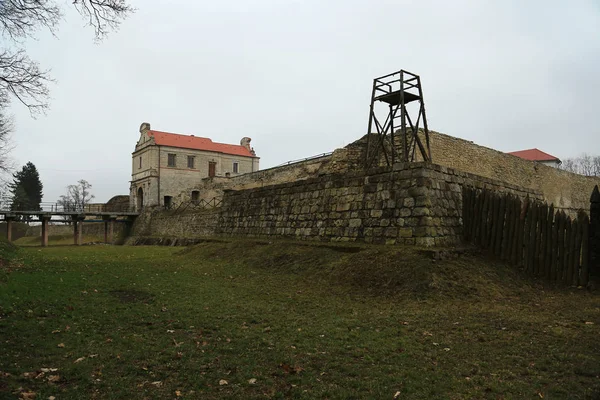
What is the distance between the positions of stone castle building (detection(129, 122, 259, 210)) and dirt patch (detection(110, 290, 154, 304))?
114 ft

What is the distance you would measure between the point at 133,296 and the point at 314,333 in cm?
451

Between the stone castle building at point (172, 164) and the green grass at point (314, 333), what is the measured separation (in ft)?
114

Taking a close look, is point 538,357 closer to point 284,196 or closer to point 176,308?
point 176,308

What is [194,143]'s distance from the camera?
47.8 meters

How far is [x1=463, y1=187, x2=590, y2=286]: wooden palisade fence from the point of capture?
8.56m

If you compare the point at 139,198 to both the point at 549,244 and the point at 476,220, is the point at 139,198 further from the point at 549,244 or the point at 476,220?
the point at 549,244

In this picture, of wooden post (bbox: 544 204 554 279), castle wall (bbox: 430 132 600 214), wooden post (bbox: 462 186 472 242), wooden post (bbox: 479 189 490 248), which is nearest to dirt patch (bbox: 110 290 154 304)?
wooden post (bbox: 462 186 472 242)

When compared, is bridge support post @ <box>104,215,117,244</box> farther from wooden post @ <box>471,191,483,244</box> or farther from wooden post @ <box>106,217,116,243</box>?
wooden post @ <box>471,191,483,244</box>

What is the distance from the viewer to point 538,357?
4727mm

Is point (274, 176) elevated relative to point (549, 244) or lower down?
elevated

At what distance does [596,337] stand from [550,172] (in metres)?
Answer: 24.1

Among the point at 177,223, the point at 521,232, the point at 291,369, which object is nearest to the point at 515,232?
the point at 521,232

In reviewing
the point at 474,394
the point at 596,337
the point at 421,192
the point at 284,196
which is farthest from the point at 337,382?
the point at 284,196

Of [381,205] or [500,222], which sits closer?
[500,222]
